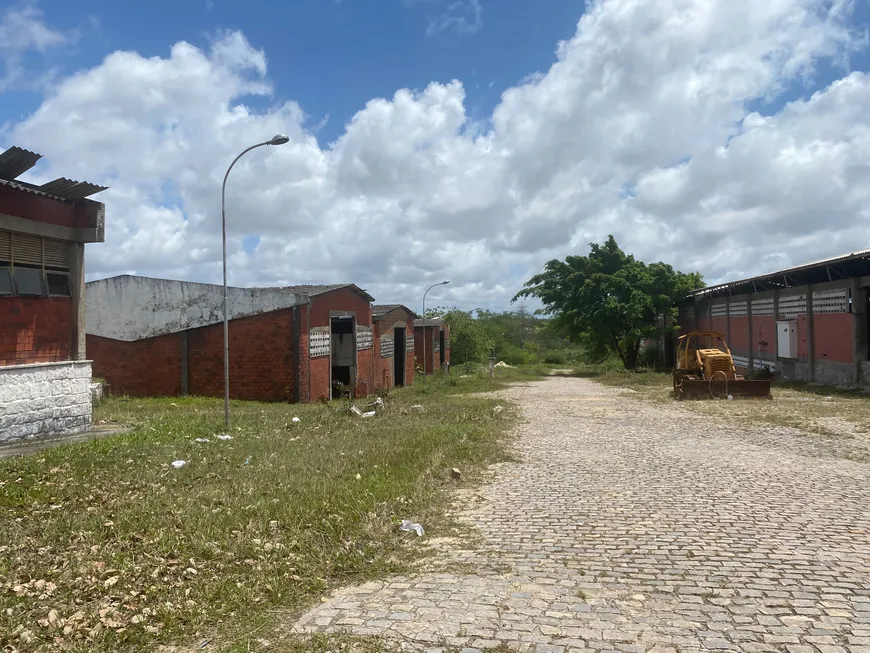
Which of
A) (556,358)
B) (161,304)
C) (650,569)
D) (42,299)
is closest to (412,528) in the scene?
(650,569)

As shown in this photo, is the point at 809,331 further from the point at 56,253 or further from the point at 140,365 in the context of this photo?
the point at 140,365

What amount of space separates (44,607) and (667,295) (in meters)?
35.4

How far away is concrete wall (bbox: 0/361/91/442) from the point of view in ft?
32.7

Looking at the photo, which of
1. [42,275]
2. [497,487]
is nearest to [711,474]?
[497,487]

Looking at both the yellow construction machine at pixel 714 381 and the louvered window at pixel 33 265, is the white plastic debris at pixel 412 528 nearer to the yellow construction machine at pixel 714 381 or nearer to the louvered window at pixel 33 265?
the louvered window at pixel 33 265

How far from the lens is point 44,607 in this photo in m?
4.64

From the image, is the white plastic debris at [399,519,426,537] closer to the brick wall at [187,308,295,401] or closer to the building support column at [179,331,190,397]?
the brick wall at [187,308,295,401]

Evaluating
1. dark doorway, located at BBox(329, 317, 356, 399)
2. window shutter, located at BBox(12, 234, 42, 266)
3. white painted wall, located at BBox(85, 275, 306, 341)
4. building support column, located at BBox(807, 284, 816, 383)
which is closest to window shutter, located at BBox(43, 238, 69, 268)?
window shutter, located at BBox(12, 234, 42, 266)

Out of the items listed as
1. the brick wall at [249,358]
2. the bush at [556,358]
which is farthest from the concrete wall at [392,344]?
the bush at [556,358]

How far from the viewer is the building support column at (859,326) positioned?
2097 cm

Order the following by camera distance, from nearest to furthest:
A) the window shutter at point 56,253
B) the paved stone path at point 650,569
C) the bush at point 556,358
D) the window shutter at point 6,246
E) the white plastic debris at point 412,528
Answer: the paved stone path at point 650,569 < the white plastic debris at point 412,528 < the window shutter at point 6,246 < the window shutter at point 56,253 < the bush at point 556,358

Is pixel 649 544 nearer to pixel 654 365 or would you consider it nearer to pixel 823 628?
pixel 823 628

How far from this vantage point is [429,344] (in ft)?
136

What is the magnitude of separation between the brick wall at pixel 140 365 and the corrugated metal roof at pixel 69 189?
37.8ft
